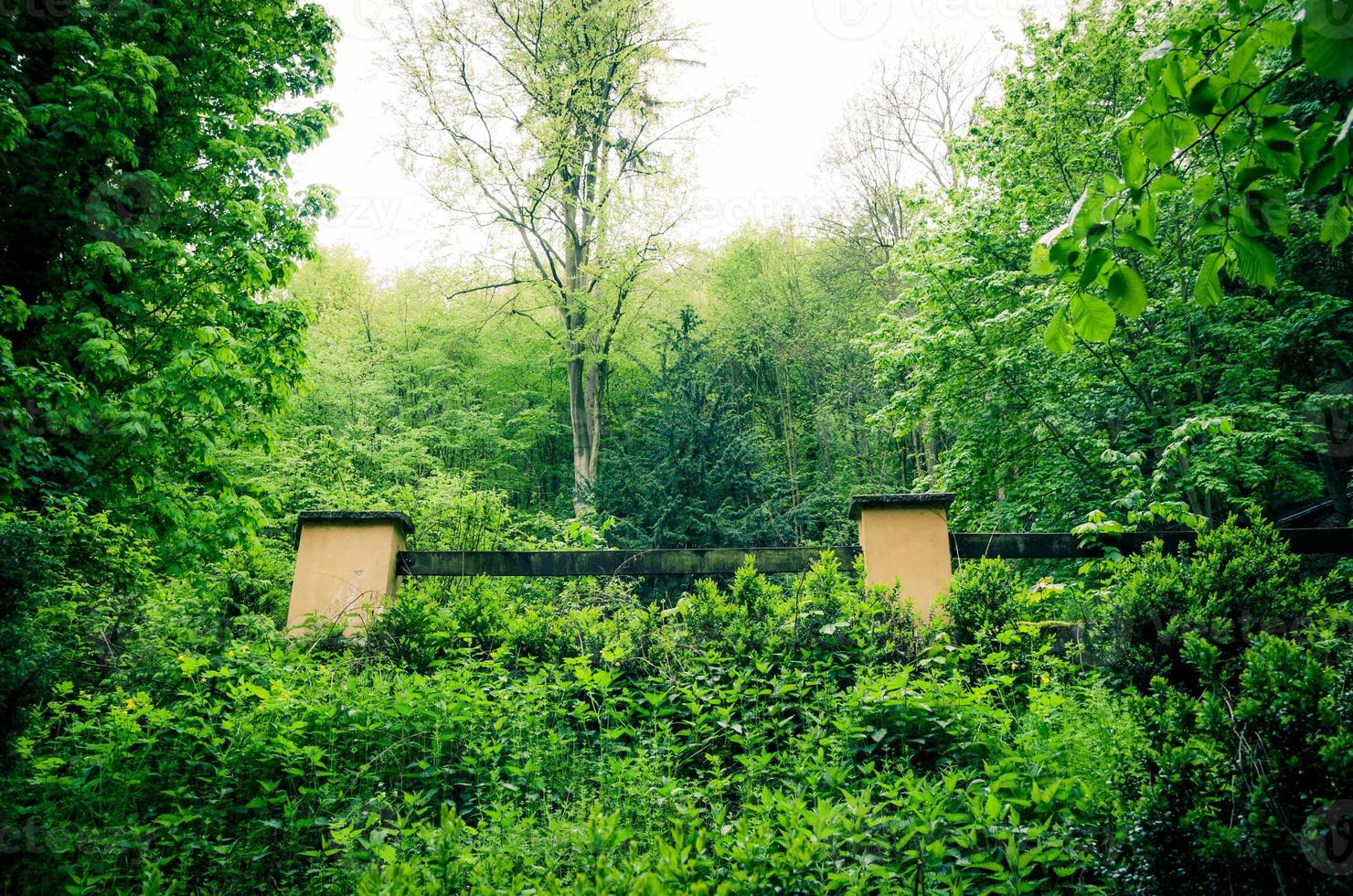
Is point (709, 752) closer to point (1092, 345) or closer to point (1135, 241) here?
point (1135, 241)

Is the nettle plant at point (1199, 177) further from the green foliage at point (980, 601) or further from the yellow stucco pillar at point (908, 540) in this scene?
the yellow stucco pillar at point (908, 540)

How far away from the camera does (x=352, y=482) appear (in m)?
17.9

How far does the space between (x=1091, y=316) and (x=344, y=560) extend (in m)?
5.25

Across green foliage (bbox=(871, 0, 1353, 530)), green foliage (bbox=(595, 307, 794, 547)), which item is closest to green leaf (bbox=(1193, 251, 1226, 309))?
green foliage (bbox=(871, 0, 1353, 530))

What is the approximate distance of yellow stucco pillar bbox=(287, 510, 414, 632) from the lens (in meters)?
5.37

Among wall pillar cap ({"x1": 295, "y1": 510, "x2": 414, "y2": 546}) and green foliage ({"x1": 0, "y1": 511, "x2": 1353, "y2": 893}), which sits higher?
wall pillar cap ({"x1": 295, "y1": 510, "x2": 414, "y2": 546})

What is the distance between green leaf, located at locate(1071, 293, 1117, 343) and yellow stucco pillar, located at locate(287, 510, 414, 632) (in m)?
4.89

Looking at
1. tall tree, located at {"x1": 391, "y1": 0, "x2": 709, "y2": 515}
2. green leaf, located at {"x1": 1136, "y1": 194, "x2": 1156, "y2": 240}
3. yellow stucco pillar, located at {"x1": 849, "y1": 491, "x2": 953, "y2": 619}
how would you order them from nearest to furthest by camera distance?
green leaf, located at {"x1": 1136, "y1": 194, "x2": 1156, "y2": 240} → yellow stucco pillar, located at {"x1": 849, "y1": 491, "x2": 953, "y2": 619} → tall tree, located at {"x1": 391, "y1": 0, "x2": 709, "y2": 515}

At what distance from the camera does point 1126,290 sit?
6.21 ft

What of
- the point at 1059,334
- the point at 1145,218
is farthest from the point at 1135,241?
the point at 1059,334

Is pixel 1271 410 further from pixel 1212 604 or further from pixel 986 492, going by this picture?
pixel 1212 604

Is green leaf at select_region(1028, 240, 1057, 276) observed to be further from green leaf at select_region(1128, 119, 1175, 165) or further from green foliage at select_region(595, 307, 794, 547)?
green foliage at select_region(595, 307, 794, 547)

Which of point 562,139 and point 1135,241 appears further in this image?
point 562,139

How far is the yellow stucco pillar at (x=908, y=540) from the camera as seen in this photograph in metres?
5.15
